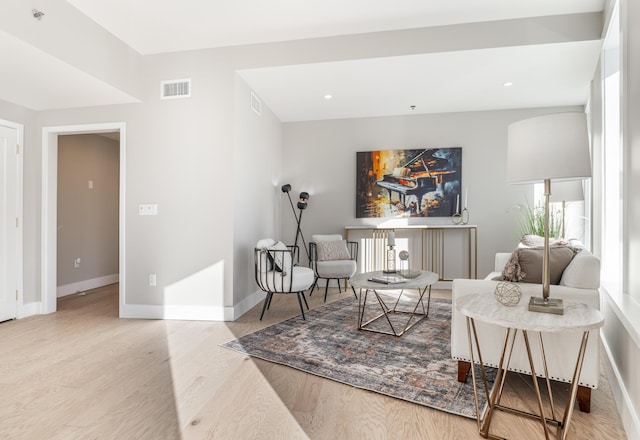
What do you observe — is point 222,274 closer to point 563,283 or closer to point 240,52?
point 240,52

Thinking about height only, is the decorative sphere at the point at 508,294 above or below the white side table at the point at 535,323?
above

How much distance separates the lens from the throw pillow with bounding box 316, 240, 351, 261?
16.2 feet

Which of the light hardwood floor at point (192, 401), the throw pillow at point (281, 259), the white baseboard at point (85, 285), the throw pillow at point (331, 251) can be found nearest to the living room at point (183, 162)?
the throw pillow at point (281, 259)

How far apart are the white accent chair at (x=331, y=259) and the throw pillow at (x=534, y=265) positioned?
2.35m

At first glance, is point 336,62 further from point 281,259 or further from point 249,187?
point 281,259

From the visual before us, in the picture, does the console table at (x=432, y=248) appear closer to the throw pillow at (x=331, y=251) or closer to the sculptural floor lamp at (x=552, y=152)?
the throw pillow at (x=331, y=251)

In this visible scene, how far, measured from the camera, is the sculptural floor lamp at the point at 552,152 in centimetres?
174

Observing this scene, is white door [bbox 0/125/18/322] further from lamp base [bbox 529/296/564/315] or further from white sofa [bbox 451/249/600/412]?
lamp base [bbox 529/296/564/315]

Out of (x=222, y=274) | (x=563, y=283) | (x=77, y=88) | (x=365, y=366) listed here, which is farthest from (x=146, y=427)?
(x=77, y=88)

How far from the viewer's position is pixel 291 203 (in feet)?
18.9

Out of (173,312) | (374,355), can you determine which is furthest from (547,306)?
(173,312)

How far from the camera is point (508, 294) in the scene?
193cm

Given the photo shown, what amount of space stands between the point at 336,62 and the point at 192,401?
10.4 feet

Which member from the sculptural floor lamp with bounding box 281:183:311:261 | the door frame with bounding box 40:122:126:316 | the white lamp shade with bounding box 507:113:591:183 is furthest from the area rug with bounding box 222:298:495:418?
the door frame with bounding box 40:122:126:316
